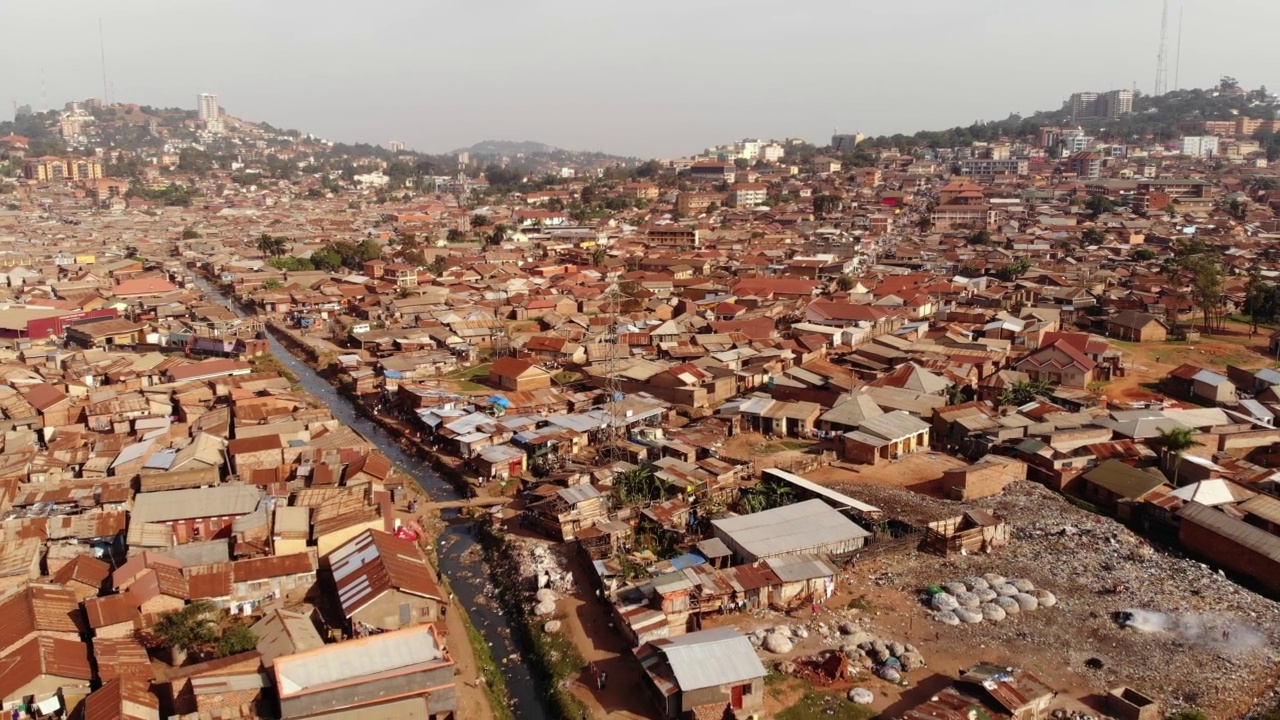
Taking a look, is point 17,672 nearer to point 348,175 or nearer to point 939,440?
point 939,440

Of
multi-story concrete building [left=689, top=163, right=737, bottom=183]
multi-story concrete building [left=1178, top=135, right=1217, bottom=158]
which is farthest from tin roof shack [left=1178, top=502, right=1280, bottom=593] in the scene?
multi-story concrete building [left=1178, top=135, right=1217, bottom=158]

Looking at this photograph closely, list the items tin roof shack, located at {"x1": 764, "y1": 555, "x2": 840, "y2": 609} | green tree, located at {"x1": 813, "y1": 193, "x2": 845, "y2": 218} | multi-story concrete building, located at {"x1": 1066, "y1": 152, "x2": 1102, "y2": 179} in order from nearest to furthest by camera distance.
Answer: tin roof shack, located at {"x1": 764, "y1": 555, "x2": 840, "y2": 609} → green tree, located at {"x1": 813, "y1": 193, "x2": 845, "y2": 218} → multi-story concrete building, located at {"x1": 1066, "y1": 152, "x2": 1102, "y2": 179}

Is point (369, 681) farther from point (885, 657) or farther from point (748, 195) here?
point (748, 195)

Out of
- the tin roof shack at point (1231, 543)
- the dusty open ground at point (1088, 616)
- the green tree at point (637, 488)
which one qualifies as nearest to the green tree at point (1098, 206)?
the tin roof shack at point (1231, 543)

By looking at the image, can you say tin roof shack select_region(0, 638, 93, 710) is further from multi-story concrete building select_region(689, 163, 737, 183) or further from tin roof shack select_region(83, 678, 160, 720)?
multi-story concrete building select_region(689, 163, 737, 183)

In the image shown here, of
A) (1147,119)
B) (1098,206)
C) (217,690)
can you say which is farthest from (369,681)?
(1147,119)

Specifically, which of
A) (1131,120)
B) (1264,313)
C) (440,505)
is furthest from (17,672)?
(1131,120)
